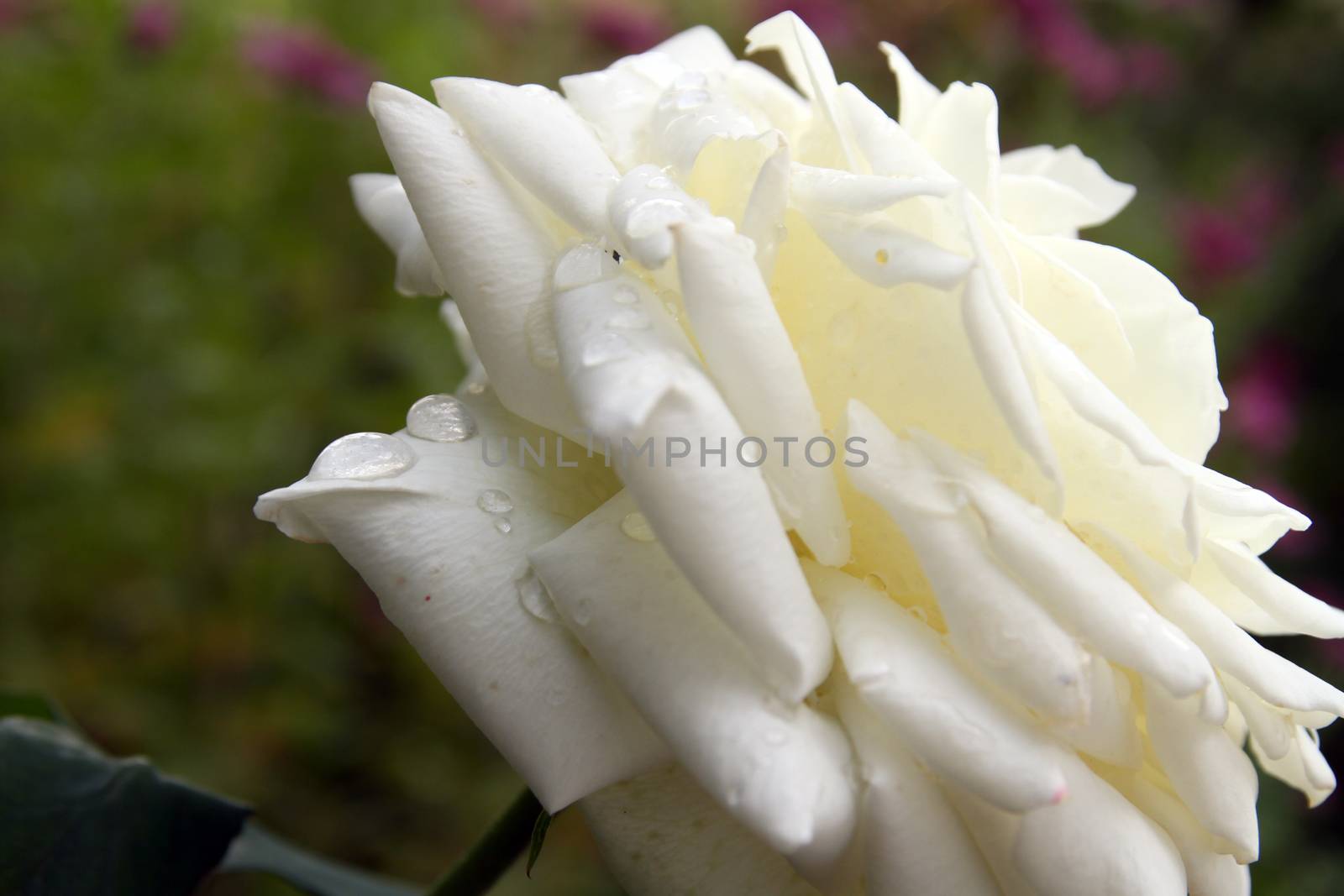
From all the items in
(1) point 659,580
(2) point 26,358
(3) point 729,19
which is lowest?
(2) point 26,358

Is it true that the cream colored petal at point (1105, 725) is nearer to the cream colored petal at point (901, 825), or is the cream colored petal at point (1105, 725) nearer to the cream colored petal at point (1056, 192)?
the cream colored petal at point (901, 825)

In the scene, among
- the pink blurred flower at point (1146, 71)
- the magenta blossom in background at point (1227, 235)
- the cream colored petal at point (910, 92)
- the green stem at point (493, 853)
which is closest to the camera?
the green stem at point (493, 853)

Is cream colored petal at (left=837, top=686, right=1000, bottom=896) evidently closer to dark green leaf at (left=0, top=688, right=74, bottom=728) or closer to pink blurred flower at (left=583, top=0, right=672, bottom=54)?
→ dark green leaf at (left=0, top=688, right=74, bottom=728)

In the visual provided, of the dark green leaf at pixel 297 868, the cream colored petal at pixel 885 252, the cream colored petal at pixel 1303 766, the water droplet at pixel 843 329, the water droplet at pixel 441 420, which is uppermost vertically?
the cream colored petal at pixel 885 252

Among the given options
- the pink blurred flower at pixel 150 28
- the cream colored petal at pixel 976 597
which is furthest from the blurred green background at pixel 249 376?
the cream colored petal at pixel 976 597

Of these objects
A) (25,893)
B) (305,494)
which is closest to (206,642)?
(25,893)

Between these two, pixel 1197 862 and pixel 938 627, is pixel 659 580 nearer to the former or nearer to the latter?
pixel 938 627

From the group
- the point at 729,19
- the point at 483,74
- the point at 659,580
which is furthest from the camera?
the point at 729,19
